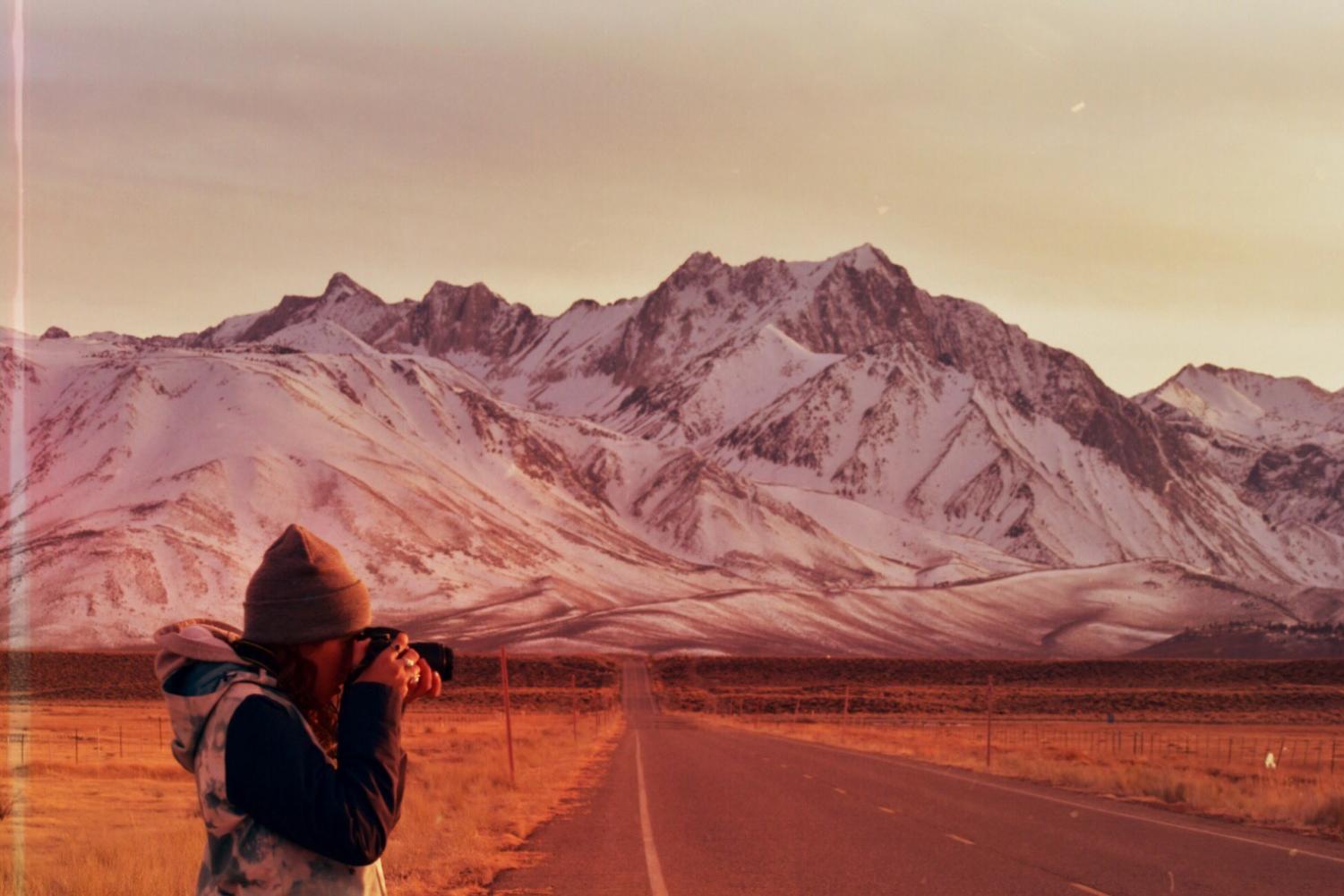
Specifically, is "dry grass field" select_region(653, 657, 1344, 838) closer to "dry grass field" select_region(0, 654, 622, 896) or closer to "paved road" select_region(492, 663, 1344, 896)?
"paved road" select_region(492, 663, 1344, 896)

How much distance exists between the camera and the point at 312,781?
13.9ft

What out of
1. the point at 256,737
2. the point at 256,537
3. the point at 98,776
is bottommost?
the point at 98,776

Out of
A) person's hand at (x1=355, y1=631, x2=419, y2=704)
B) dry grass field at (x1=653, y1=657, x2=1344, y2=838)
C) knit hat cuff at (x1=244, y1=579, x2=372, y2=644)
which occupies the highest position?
knit hat cuff at (x1=244, y1=579, x2=372, y2=644)

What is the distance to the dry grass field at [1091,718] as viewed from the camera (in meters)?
30.8

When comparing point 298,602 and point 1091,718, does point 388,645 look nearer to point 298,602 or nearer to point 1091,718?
point 298,602

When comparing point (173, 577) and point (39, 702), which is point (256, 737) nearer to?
point (39, 702)

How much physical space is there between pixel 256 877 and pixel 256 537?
654ft

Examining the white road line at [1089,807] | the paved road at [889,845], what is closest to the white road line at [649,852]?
the paved road at [889,845]

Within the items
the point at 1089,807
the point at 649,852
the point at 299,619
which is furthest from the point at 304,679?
the point at 1089,807

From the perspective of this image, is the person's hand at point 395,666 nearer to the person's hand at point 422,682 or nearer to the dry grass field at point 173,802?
the person's hand at point 422,682

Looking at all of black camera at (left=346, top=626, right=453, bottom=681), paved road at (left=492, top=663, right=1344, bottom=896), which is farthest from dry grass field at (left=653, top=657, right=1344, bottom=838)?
black camera at (left=346, top=626, right=453, bottom=681)

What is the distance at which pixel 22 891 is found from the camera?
43.1ft

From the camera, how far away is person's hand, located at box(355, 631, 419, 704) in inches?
175

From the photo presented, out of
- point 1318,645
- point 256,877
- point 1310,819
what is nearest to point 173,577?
point 1318,645
